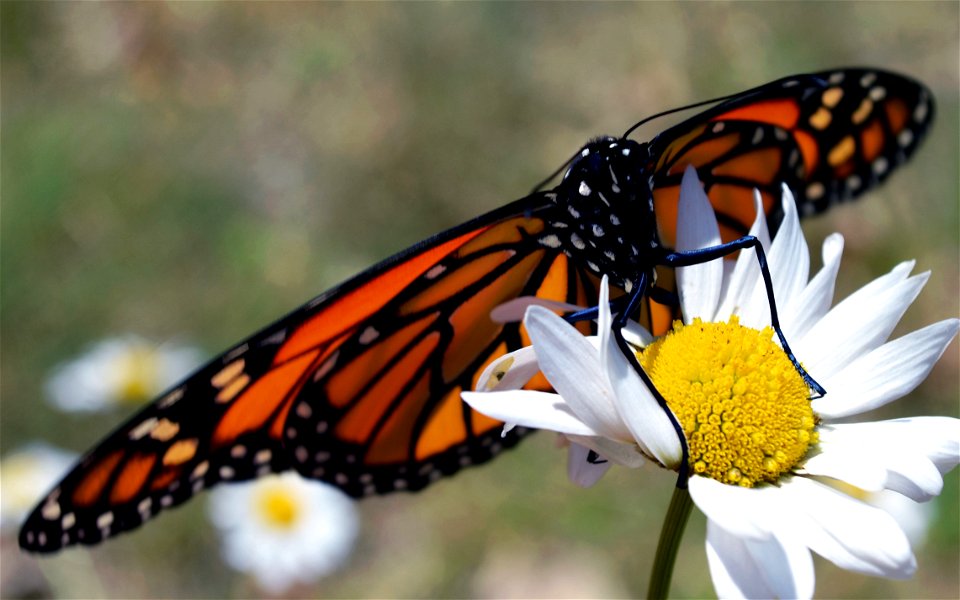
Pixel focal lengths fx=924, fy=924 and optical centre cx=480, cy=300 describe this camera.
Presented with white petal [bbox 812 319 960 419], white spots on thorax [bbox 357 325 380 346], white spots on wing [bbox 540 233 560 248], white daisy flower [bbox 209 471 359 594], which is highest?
white spots on wing [bbox 540 233 560 248]

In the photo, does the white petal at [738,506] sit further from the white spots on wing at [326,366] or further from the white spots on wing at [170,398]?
the white spots on wing at [170,398]

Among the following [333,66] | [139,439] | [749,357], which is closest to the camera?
[749,357]

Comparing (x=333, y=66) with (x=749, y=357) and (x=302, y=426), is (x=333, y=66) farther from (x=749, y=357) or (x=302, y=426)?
(x=749, y=357)

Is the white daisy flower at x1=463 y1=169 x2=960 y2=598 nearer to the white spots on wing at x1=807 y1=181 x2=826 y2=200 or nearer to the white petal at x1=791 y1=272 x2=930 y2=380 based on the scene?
the white petal at x1=791 y1=272 x2=930 y2=380

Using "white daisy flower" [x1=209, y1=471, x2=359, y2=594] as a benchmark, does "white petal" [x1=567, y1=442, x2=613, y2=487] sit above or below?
above

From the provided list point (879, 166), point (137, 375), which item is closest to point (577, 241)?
point (879, 166)

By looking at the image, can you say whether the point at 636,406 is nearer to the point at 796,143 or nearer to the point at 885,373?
the point at 885,373

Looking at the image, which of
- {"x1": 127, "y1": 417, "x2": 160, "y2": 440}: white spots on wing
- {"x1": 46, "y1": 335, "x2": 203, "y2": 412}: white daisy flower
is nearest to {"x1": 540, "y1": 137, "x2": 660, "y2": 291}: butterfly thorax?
{"x1": 127, "y1": 417, "x2": 160, "y2": 440}: white spots on wing

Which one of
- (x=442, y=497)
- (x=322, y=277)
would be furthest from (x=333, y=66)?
(x=442, y=497)
